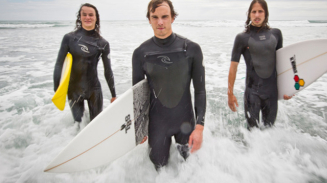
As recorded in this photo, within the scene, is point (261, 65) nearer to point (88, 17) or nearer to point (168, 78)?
point (168, 78)

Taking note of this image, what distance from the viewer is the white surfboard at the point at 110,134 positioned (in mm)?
1748

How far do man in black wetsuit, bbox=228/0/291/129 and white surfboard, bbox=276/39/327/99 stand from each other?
9.7 inches

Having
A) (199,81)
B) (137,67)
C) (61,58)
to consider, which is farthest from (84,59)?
(199,81)

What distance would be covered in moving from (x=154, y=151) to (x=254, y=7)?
215cm

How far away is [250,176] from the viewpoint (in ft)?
7.79

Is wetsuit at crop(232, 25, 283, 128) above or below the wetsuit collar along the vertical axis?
below

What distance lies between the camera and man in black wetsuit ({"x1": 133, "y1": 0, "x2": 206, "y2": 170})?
1796 millimetres

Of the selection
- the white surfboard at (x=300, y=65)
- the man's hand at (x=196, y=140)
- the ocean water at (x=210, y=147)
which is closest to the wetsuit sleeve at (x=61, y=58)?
the ocean water at (x=210, y=147)

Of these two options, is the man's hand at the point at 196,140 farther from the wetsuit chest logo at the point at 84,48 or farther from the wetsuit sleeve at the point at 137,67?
the wetsuit chest logo at the point at 84,48

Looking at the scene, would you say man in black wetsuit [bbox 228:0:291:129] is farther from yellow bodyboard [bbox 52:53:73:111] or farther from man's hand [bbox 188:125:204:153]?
yellow bodyboard [bbox 52:53:73:111]

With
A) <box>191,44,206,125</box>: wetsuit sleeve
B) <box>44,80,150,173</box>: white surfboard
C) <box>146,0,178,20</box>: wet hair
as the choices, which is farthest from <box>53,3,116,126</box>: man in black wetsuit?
<box>191,44,206,125</box>: wetsuit sleeve

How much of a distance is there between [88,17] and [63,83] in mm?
964

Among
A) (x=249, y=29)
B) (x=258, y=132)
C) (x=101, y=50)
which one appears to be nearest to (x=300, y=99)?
(x=258, y=132)

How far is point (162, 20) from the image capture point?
1.76m
